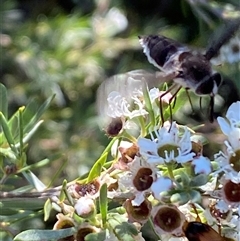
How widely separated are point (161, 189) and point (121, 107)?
0.30 m

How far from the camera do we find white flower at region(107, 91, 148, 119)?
4.42ft

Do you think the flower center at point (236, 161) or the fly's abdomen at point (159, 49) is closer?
the flower center at point (236, 161)

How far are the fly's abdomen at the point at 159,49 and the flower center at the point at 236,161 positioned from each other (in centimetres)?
39

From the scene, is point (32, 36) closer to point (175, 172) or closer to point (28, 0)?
point (28, 0)

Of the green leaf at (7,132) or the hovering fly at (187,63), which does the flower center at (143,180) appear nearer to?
the hovering fly at (187,63)

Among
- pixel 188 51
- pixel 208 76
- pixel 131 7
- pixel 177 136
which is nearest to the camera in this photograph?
pixel 177 136

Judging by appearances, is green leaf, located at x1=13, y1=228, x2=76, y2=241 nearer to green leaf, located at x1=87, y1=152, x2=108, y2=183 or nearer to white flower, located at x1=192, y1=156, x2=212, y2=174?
green leaf, located at x1=87, y1=152, x2=108, y2=183

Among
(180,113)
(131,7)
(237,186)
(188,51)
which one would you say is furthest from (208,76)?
(131,7)

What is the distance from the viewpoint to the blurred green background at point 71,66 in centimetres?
293

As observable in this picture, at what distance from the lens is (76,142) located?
9.68ft

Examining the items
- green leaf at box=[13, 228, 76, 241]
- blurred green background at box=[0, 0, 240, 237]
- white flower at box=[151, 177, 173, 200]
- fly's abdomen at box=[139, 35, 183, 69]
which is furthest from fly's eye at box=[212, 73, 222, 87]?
blurred green background at box=[0, 0, 240, 237]

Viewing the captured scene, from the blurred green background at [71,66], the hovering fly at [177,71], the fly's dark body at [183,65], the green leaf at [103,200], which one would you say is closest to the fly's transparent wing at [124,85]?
the hovering fly at [177,71]

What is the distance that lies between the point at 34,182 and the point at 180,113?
4.88ft

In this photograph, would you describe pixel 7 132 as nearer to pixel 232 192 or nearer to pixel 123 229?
pixel 123 229
